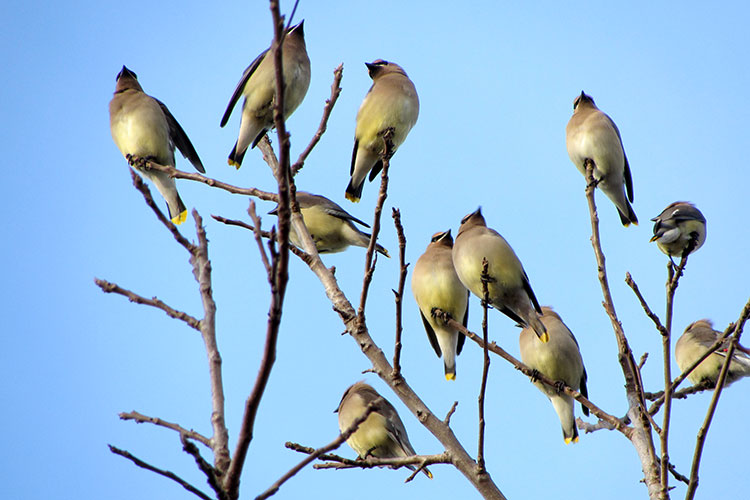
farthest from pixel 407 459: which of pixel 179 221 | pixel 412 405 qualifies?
pixel 179 221

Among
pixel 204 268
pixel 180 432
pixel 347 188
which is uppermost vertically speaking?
pixel 347 188

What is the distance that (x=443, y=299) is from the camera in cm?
498

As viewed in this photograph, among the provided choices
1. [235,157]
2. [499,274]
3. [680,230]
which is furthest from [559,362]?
[235,157]

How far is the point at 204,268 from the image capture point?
1976 mm

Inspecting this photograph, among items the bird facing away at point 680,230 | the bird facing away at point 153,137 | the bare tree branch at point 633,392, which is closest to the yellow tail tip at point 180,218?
the bird facing away at point 153,137

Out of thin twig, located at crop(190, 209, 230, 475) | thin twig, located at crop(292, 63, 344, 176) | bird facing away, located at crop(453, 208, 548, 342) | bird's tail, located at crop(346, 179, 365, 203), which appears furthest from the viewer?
bird's tail, located at crop(346, 179, 365, 203)

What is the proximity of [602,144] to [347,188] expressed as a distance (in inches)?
76.1

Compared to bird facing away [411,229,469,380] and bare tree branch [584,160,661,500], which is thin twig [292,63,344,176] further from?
bird facing away [411,229,469,380]

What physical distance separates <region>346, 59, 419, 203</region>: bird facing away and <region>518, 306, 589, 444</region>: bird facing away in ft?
4.82

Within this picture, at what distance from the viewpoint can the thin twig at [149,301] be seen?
198cm

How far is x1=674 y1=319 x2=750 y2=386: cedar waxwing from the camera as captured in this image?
21.6 feet

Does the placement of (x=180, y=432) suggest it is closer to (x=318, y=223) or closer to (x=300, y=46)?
(x=300, y=46)

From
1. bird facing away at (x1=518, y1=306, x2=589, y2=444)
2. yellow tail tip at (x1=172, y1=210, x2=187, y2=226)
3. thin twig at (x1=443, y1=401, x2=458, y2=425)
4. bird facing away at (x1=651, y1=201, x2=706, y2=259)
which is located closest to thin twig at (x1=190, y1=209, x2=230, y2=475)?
thin twig at (x1=443, y1=401, x2=458, y2=425)

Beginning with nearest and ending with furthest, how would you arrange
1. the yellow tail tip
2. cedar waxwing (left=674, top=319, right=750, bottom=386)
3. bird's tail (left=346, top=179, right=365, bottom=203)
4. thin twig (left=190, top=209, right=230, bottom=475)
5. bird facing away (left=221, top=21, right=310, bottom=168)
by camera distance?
1. thin twig (left=190, top=209, right=230, bottom=475)
2. bird facing away (left=221, top=21, right=310, bottom=168)
3. bird's tail (left=346, top=179, right=365, bottom=203)
4. the yellow tail tip
5. cedar waxwing (left=674, top=319, right=750, bottom=386)
